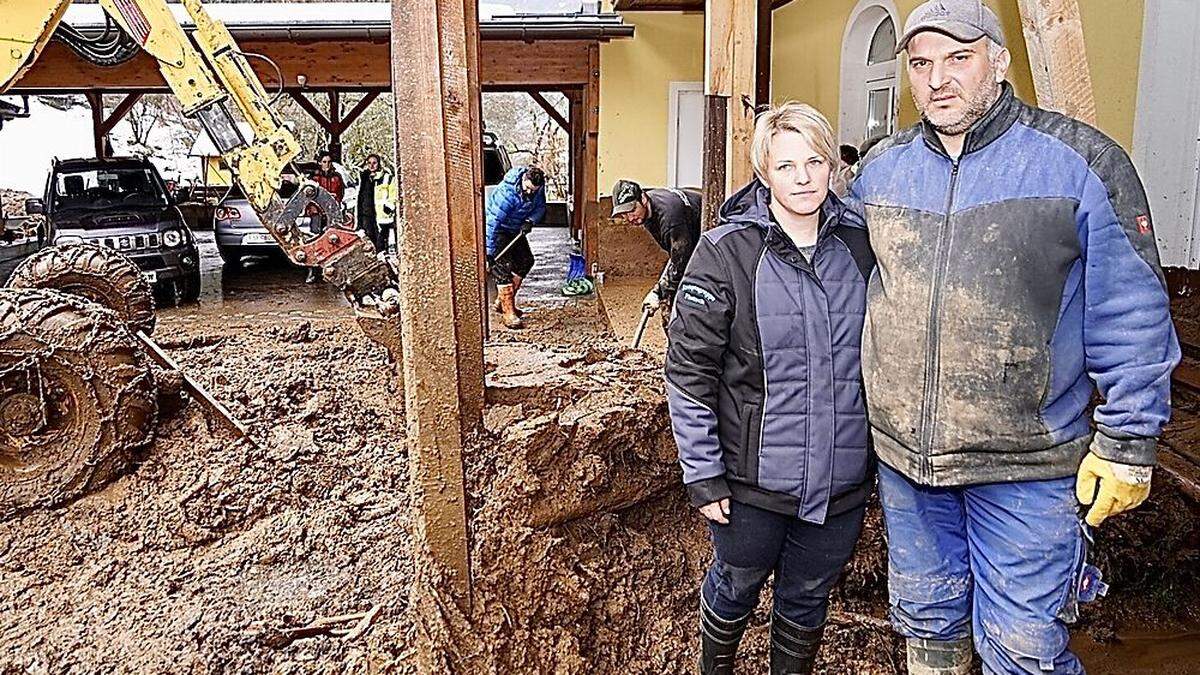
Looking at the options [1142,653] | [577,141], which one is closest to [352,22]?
[577,141]

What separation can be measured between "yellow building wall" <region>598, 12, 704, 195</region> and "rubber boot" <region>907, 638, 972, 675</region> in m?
9.85

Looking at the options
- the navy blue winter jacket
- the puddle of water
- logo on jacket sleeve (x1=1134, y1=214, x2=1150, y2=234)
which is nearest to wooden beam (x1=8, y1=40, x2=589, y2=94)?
the navy blue winter jacket

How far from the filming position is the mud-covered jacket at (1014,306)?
2.22 metres

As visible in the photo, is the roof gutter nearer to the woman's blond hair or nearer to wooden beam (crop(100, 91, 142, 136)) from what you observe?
wooden beam (crop(100, 91, 142, 136))

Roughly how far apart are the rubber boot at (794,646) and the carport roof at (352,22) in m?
9.59

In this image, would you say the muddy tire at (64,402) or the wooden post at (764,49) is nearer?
the muddy tire at (64,402)

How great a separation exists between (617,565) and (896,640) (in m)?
1.09

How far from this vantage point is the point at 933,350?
7.96ft

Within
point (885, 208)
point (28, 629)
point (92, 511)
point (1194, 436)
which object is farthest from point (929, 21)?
point (92, 511)

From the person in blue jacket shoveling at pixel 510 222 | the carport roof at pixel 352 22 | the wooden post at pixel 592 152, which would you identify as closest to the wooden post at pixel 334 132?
the carport roof at pixel 352 22

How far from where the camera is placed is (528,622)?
330 cm

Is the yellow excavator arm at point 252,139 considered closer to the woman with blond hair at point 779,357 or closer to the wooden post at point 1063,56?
the woman with blond hair at point 779,357

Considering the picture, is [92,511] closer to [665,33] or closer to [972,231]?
[972,231]

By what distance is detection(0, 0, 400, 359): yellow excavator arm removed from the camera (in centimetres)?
600
